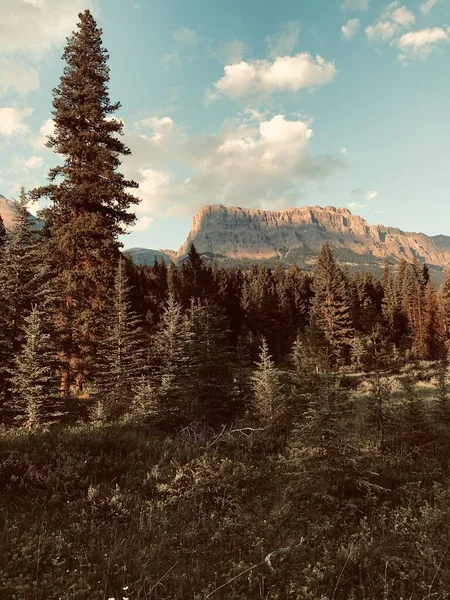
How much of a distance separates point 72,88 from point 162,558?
24.1 meters

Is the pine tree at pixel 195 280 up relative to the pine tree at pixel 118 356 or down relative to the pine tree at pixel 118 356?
up

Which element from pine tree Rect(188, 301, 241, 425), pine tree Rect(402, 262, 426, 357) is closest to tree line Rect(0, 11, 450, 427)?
pine tree Rect(188, 301, 241, 425)

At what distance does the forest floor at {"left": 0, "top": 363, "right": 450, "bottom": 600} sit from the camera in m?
4.07

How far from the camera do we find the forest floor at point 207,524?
13.3ft

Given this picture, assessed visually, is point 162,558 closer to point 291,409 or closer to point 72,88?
point 291,409

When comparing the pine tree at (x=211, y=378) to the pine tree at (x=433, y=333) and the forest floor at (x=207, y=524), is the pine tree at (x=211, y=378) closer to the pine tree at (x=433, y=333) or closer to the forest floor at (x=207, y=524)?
the forest floor at (x=207, y=524)

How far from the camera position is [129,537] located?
5047mm

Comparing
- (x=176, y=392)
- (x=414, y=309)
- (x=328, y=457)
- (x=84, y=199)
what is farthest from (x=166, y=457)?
(x=414, y=309)

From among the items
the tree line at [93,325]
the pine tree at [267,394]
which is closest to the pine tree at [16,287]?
the tree line at [93,325]

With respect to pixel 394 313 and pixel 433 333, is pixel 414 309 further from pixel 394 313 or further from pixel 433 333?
pixel 394 313

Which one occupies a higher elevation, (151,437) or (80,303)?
(80,303)

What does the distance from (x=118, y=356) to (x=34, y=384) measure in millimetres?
6320

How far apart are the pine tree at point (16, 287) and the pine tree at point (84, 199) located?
73.8 inches

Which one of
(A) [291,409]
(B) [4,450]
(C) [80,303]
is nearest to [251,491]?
(B) [4,450]
